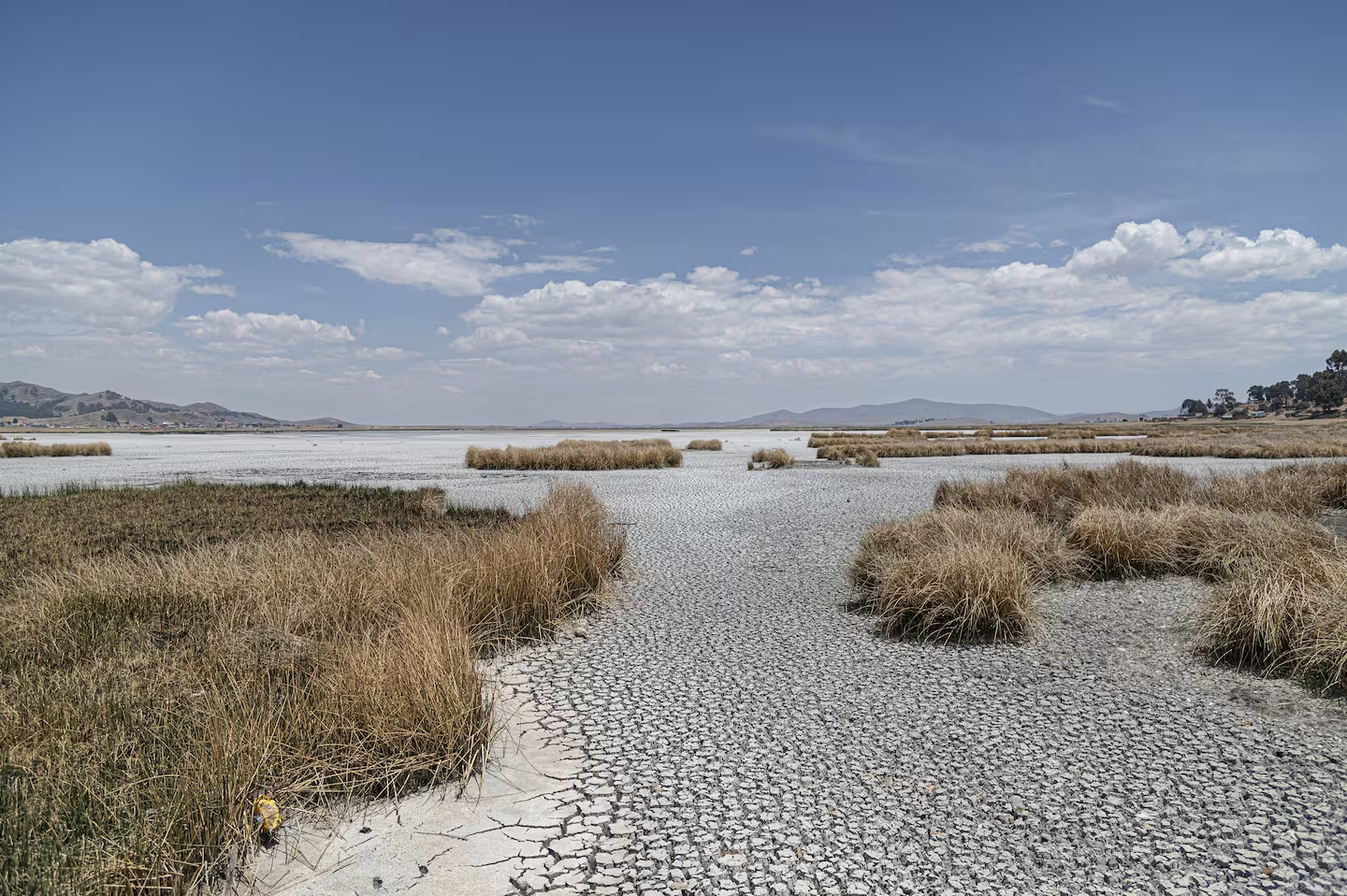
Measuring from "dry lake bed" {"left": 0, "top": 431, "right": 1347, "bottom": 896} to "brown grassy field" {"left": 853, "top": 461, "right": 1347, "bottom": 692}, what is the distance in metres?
0.33

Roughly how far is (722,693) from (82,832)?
335 centimetres

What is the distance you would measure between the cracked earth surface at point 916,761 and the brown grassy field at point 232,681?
737mm

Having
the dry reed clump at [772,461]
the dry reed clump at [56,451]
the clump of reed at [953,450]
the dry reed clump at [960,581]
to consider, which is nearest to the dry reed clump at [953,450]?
the clump of reed at [953,450]

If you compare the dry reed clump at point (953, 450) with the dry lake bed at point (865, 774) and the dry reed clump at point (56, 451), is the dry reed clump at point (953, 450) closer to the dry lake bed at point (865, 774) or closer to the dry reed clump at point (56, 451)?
the dry lake bed at point (865, 774)

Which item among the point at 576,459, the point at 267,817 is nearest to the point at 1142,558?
the point at 267,817

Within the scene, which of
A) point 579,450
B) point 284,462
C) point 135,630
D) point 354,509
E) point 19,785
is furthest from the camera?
point 284,462

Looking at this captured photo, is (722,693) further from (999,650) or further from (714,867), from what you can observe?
(999,650)

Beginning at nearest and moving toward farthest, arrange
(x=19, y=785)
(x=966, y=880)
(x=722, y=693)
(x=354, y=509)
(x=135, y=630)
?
(x=966, y=880) → (x=19, y=785) → (x=722, y=693) → (x=135, y=630) → (x=354, y=509)

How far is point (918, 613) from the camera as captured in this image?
622 centimetres

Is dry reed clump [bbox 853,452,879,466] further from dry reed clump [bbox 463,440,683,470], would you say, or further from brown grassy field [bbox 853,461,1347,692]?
brown grassy field [bbox 853,461,1347,692]

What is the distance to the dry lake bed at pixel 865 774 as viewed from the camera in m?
2.83

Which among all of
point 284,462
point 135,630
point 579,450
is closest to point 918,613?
point 135,630

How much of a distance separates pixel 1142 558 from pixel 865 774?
6243 millimetres

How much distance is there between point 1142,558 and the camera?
26.3ft
